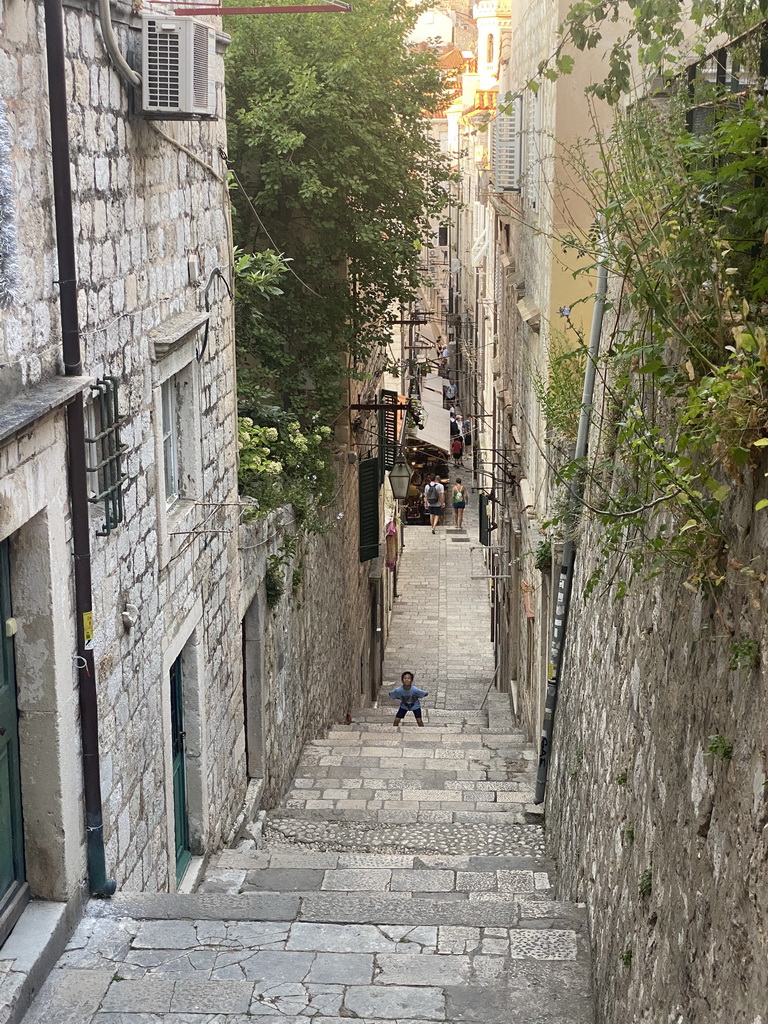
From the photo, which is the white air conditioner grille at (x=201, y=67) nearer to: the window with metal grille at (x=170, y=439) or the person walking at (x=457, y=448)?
the window with metal grille at (x=170, y=439)

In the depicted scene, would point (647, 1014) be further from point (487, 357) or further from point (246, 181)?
point (487, 357)

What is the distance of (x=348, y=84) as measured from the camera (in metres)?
13.6

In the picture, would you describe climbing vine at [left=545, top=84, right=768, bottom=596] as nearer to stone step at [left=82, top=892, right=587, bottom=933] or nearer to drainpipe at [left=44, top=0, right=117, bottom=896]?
stone step at [left=82, top=892, right=587, bottom=933]

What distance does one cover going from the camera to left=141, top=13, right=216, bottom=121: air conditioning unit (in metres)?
6.05

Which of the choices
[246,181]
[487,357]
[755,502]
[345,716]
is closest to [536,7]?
[246,181]

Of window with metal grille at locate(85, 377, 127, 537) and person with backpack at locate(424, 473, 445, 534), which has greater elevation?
window with metal grille at locate(85, 377, 127, 537)

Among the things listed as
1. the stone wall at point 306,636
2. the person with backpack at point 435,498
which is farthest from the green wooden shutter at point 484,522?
the person with backpack at point 435,498

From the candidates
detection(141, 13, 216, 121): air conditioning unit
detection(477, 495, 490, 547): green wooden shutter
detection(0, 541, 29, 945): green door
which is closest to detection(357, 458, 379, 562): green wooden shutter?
detection(477, 495, 490, 547): green wooden shutter

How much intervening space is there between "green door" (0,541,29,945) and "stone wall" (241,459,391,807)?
466 centimetres

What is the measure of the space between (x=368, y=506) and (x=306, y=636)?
19.3 feet

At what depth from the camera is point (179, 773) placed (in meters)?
7.78

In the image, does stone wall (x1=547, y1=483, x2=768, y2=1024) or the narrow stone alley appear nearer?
stone wall (x1=547, y1=483, x2=768, y2=1024)

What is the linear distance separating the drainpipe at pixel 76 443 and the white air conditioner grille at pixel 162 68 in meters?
1.14

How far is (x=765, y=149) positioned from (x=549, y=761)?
7795mm
